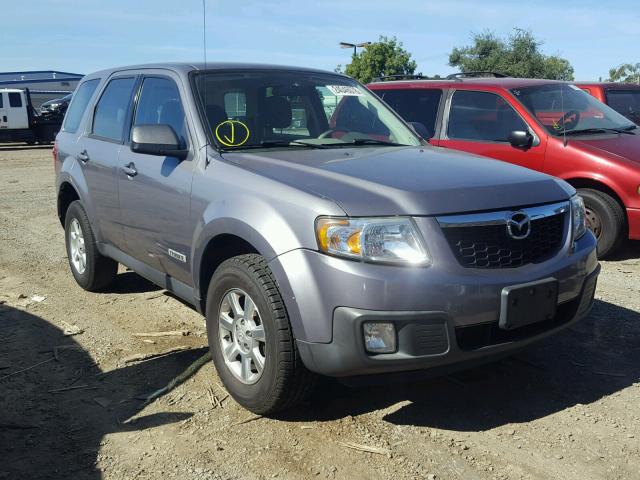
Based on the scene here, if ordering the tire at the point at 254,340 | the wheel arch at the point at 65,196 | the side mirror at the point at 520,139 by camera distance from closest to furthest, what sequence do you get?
the tire at the point at 254,340, the wheel arch at the point at 65,196, the side mirror at the point at 520,139

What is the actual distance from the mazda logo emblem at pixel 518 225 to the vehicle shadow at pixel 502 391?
1.94 ft

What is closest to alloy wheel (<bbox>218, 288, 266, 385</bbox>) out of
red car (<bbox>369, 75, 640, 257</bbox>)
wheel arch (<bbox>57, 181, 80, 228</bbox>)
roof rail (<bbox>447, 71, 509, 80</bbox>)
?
wheel arch (<bbox>57, 181, 80, 228</bbox>)

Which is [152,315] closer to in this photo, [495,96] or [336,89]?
[336,89]

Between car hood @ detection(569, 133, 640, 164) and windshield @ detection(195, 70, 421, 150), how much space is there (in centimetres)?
278

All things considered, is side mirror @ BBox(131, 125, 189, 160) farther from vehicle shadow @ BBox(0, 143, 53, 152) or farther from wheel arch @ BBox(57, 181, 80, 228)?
vehicle shadow @ BBox(0, 143, 53, 152)

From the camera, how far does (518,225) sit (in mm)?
3141

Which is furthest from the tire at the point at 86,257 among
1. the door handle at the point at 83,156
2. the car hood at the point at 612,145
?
the car hood at the point at 612,145

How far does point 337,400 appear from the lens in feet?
12.0

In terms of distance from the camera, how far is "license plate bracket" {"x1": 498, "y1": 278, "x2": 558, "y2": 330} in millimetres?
2982

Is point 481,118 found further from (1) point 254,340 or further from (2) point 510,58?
(2) point 510,58

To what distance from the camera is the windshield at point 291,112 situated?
4074mm

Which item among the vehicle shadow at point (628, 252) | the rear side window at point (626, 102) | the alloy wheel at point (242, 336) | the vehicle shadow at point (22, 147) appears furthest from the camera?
the vehicle shadow at point (22, 147)

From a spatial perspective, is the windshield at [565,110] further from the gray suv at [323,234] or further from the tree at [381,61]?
the tree at [381,61]

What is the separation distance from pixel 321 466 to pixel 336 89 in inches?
108
